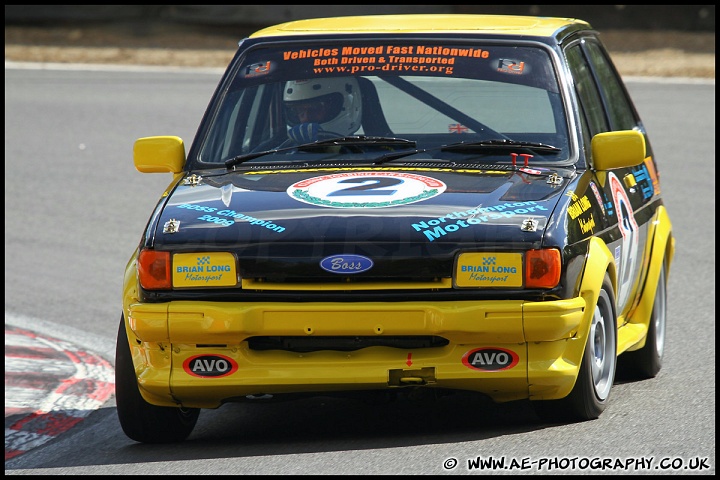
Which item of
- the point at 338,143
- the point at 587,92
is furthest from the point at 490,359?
the point at 587,92

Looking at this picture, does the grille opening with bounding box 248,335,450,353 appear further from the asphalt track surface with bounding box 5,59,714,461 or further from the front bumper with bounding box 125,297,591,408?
the asphalt track surface with bounding box 5,59,714,461

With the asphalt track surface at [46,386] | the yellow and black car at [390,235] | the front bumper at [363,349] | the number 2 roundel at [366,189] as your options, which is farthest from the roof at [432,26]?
the asphalt track surface at [46,386]

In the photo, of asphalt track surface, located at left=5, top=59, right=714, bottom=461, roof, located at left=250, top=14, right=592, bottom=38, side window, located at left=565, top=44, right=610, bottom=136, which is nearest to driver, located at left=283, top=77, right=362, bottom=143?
roof, located at left=250, top=14, right=592, bottom=38

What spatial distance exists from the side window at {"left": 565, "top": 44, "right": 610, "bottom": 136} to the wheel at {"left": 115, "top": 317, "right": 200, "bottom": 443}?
233 centimetres

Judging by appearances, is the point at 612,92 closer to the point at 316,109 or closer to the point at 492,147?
the point at 492,147

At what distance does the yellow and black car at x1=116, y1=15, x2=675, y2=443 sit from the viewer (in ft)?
16.0

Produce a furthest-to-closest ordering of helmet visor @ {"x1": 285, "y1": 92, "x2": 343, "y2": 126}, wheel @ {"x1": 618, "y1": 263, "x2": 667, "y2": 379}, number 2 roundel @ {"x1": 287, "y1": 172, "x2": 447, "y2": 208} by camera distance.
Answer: wheel @ {"x1": 618, "y1": 263, "x2": 667, "y2": 379} → helmet visor @ {"x1": 285, "y1": 92, "x2": 343, "y2": 126} → number 2 roundel @ {"x1": 287, "y1": 172, "x2": 447, "y2": 208}

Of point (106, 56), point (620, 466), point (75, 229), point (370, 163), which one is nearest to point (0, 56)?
point (106, 56)

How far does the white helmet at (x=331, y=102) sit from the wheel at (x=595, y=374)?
1.44 m

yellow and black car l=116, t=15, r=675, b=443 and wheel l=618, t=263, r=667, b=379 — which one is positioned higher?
yellow and black car l=116, t=15, r=675, b=443

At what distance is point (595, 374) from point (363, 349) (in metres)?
1.08

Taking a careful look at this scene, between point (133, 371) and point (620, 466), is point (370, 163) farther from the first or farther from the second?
point (620, 466)

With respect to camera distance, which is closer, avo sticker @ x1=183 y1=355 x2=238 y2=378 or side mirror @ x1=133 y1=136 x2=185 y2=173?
avo sticker @ x1=183 y1=355 x2=238 y2=378

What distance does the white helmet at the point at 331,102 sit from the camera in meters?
6.13
